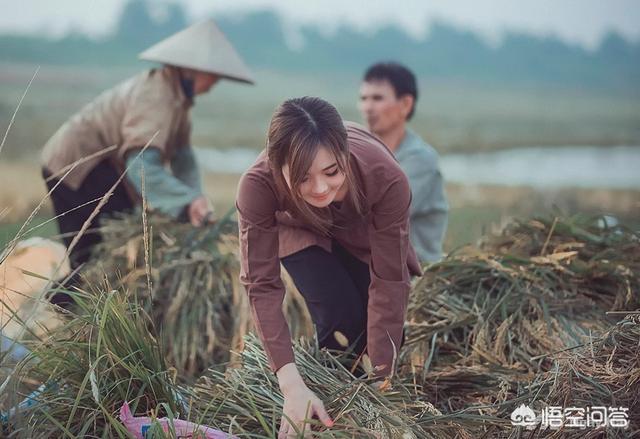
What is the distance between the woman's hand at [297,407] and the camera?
1525 millimetres

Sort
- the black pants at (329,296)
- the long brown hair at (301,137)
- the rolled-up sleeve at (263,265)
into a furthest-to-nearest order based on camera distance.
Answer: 1. the black pants at (329,296)
2. the rolled-up sleeve at (263,265)
3. the long brown hair at (301,137)

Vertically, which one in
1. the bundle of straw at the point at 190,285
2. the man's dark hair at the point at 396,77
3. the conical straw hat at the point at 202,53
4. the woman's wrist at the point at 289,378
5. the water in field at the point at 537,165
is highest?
→ the conical straw hat at the point at 202,53

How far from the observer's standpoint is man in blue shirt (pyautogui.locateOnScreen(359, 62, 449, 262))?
9.57 ft

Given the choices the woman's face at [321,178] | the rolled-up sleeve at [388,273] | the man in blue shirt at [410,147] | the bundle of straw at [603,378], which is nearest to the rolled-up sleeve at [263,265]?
the woman's face at [321,178]

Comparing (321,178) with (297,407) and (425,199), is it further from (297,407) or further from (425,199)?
(425,199)

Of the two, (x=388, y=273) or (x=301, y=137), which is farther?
(x=388, y=273)

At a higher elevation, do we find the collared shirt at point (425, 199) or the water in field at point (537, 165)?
the collared shirt at point (425, 199)

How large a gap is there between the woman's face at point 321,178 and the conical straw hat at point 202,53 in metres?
1.62

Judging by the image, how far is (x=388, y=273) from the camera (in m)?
1.82

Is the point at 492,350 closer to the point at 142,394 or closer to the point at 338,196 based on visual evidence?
the point at 338,196

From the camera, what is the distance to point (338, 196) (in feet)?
5.96

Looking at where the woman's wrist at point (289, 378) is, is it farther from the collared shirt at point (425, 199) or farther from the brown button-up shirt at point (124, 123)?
the brown button-up shirt at point (124, 123)

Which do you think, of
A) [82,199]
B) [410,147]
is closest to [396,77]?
[410,147]

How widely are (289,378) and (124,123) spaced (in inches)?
65.3
